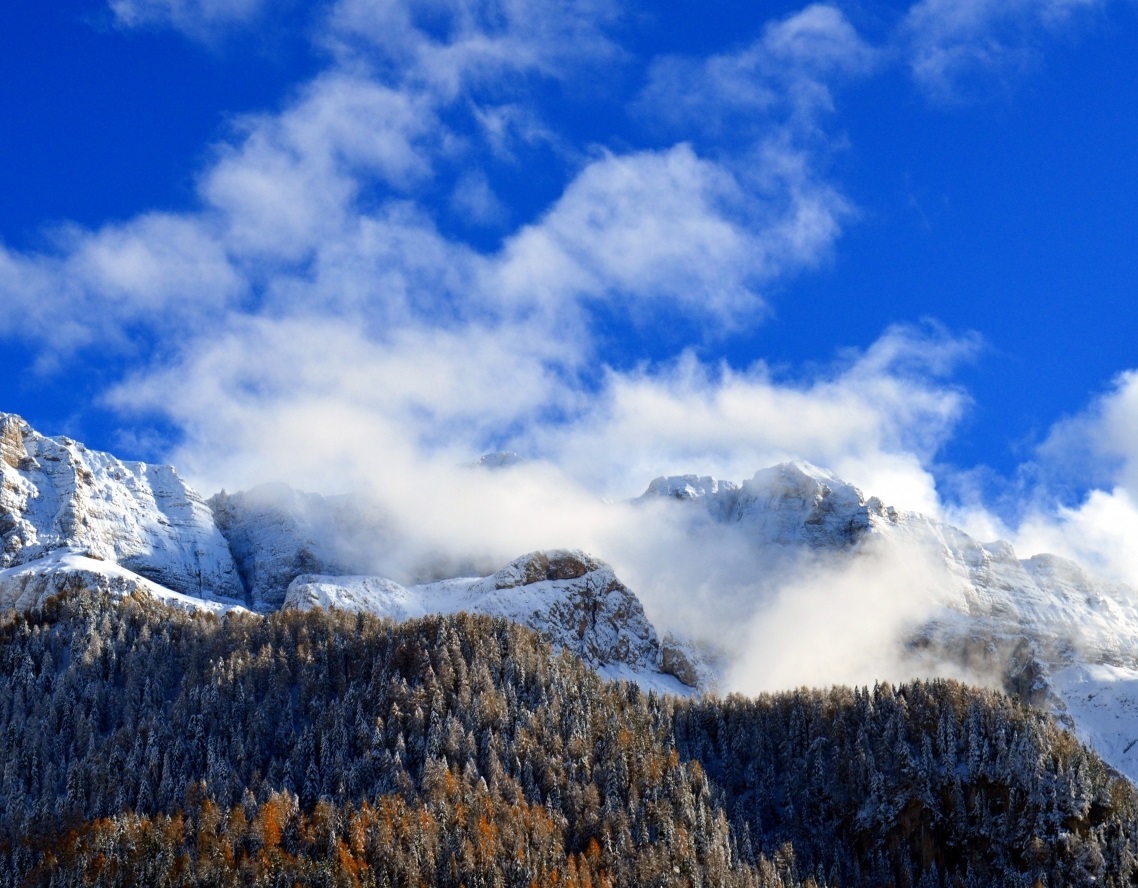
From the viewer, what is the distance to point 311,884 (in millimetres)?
199250

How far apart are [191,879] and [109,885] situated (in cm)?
1171

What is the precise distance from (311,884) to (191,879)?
A: 17.3 metres

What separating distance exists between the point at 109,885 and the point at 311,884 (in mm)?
29010

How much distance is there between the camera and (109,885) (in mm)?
199625

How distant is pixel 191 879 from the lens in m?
200

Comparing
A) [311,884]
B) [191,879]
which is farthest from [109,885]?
[311,884]

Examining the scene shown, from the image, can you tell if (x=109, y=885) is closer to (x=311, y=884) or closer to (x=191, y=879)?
(x=191, y=879)
